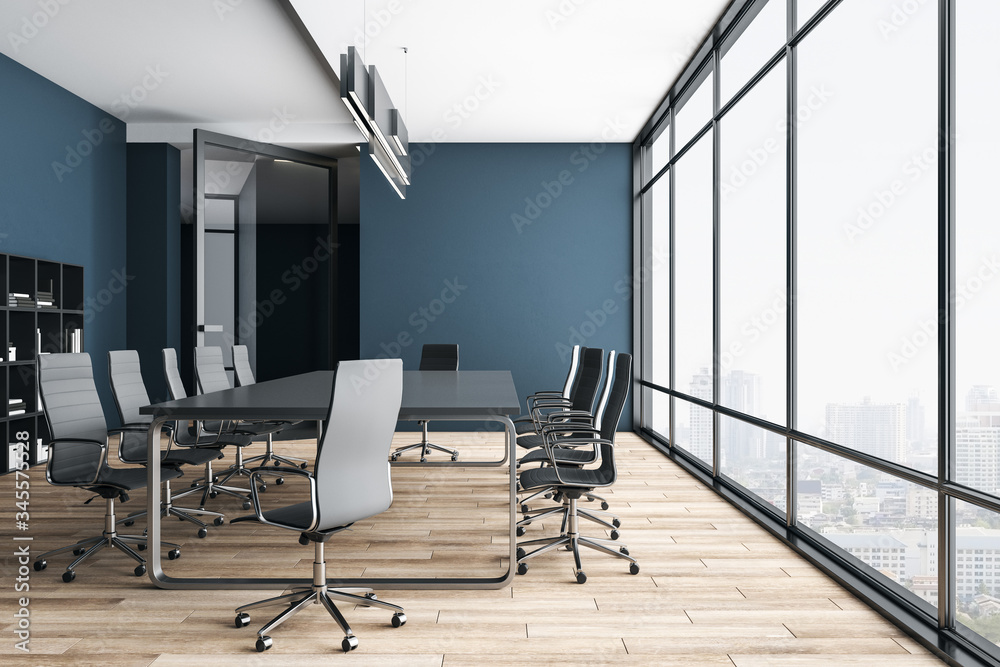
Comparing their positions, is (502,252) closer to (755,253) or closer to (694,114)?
(694,114)

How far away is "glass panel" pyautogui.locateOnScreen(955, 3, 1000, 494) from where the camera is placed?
2338mm

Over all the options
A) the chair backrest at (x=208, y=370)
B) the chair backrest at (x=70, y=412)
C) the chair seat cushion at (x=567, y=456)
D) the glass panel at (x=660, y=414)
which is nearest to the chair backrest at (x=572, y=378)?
the chair seat cushion at (x=567, y=456)

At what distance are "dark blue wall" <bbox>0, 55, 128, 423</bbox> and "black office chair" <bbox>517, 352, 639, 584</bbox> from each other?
547cm

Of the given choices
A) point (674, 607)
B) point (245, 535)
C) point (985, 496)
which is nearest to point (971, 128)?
point (985, 496)

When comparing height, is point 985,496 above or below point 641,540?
above

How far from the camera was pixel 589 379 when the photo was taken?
4.46 m

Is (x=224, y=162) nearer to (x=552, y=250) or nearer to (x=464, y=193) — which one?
(x=464, y=193)

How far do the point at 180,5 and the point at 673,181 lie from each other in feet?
15.3

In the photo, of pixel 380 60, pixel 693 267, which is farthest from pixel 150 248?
pixel 693 267

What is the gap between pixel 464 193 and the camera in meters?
8.25

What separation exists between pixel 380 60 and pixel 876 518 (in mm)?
5129

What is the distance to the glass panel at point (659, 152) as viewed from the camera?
714 cm

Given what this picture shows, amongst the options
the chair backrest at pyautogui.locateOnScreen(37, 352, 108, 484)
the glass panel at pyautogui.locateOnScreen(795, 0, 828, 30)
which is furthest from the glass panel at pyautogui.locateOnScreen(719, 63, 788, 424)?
the chair backrest at pyautogui.locateOnScreen(37, 352, 108, 484)

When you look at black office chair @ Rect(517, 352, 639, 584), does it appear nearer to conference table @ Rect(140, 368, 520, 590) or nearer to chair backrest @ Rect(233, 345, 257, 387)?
conference table @ Rect(140, 368, 520, 590)
